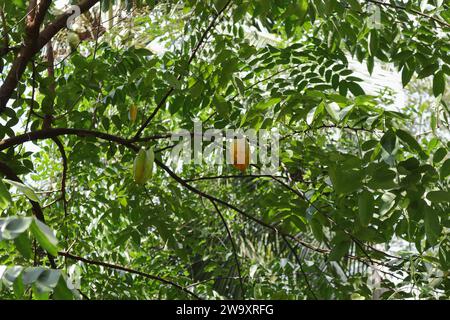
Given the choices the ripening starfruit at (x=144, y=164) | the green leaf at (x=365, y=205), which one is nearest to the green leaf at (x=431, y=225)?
the green leaf at (x=365, y=205)

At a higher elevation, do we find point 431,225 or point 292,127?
point 292,127

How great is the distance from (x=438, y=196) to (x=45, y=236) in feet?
3.56

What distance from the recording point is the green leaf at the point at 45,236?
1034 millimetres

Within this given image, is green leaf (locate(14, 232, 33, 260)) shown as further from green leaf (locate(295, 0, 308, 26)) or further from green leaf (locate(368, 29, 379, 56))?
green leaf (locate(368, 29, 379, 56))

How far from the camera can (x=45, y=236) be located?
3.42 feet

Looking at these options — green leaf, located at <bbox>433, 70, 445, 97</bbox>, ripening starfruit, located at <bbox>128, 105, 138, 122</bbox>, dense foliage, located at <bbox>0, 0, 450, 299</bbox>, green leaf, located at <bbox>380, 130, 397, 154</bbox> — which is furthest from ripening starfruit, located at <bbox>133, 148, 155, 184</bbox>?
green leaf, located at <bbox>433, 70, 445, 97</bbox>

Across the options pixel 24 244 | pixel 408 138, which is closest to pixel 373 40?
pixel 408 138

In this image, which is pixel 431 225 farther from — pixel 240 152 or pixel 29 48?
pixel 29 48

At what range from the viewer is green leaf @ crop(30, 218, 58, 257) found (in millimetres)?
1034

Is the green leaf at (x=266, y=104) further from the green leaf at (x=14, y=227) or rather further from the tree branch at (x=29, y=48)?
the green leaf at (x=14, y=227)

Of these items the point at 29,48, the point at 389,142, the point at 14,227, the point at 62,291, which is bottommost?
the point at 62,291

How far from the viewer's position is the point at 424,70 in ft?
6.99
